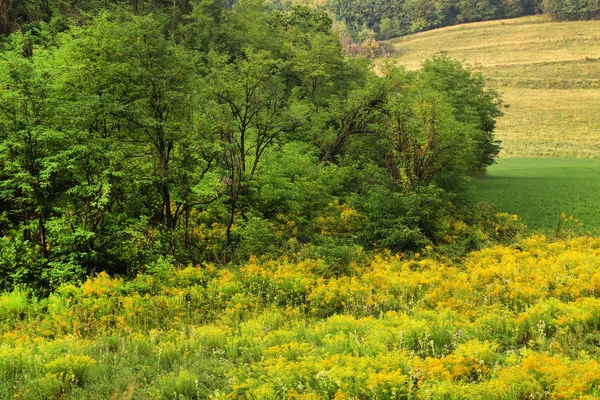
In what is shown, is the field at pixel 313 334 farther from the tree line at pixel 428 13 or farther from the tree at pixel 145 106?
the tree line at pixel 428 13

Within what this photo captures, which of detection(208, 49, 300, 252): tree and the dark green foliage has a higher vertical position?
the dark green foliage

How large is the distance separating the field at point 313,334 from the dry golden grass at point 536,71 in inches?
2116

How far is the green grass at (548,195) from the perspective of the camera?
23.6m

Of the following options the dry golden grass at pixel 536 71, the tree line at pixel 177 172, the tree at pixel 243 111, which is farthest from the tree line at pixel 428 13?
the tree at pixel 243 111

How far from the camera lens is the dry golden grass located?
7562cm

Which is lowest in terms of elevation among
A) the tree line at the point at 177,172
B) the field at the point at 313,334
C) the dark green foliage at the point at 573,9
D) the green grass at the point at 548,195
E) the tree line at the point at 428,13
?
the green grass at the point at 548,195

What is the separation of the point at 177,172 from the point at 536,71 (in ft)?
421

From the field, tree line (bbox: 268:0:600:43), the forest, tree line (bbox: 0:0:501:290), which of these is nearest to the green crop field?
tree line (bbox: 268:0:600:43)

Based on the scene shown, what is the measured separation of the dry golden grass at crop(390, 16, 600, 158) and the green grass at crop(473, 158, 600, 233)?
21.6m

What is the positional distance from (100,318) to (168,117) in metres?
7.69

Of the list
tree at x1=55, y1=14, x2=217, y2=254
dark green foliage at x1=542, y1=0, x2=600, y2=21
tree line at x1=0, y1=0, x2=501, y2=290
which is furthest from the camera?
dark green foliage at x1=542, y1=0, x2=600, y2=21

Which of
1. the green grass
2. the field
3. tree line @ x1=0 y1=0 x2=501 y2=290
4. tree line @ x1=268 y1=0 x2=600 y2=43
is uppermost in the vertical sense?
tree line @ x1=268 y1=0 x2=600 y2=43

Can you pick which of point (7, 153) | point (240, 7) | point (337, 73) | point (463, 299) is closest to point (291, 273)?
point (463, 299)

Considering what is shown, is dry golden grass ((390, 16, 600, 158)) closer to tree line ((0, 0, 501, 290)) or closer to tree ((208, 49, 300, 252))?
tree line ((0, 0, 501, 290))
